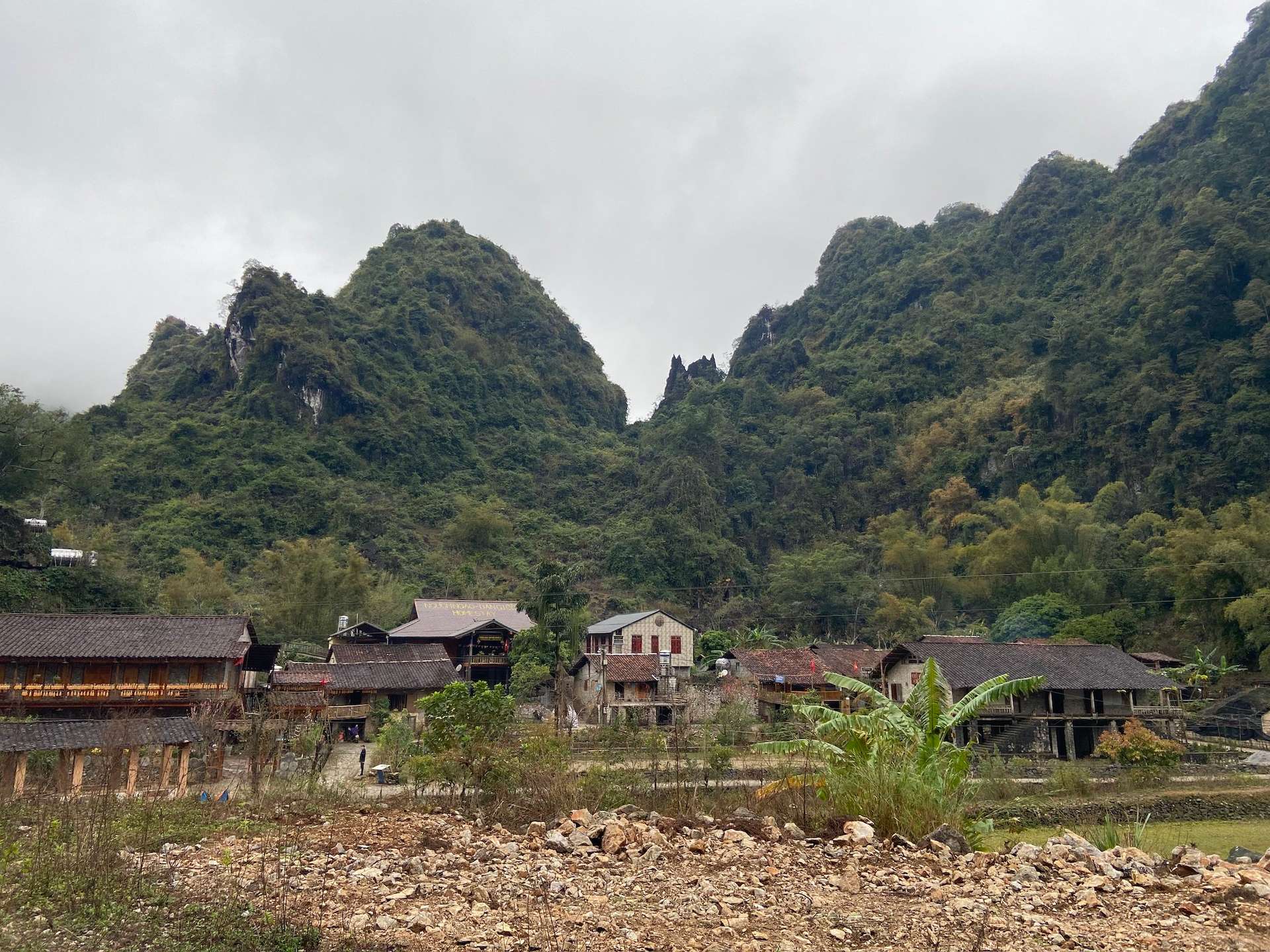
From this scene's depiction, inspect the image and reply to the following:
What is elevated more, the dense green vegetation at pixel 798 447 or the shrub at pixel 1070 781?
the dense green vegetation at pixel 798 447

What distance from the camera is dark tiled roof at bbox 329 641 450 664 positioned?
34062mm

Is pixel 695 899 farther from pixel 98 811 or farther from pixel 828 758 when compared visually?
pixel 98 811

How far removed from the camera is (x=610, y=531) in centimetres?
6506

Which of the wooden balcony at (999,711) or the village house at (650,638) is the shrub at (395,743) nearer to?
the village house at (650,638)

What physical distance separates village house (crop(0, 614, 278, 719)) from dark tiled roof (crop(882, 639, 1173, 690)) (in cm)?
2398

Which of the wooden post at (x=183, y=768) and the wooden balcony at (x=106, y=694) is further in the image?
the wooden balcony at (x=106, y=694)

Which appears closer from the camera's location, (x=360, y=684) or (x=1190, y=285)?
(x=360, y=684)

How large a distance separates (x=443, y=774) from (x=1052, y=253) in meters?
86.4

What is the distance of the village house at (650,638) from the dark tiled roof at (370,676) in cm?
726

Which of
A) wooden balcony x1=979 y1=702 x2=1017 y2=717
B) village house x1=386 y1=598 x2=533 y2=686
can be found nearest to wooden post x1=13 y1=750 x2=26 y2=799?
village house x1=386 y1=598 x2=533 y2=686

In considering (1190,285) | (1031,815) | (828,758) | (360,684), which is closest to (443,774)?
(828,758)

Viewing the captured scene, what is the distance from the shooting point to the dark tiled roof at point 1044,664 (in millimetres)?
28562

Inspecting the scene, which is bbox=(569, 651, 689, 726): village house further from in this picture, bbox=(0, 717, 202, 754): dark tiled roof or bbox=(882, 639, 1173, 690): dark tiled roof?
bbox=(0, 717, 202, 754): dark tiled roof

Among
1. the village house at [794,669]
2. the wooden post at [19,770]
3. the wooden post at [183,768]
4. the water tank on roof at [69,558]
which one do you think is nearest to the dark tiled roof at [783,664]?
the village house at [794,669]
